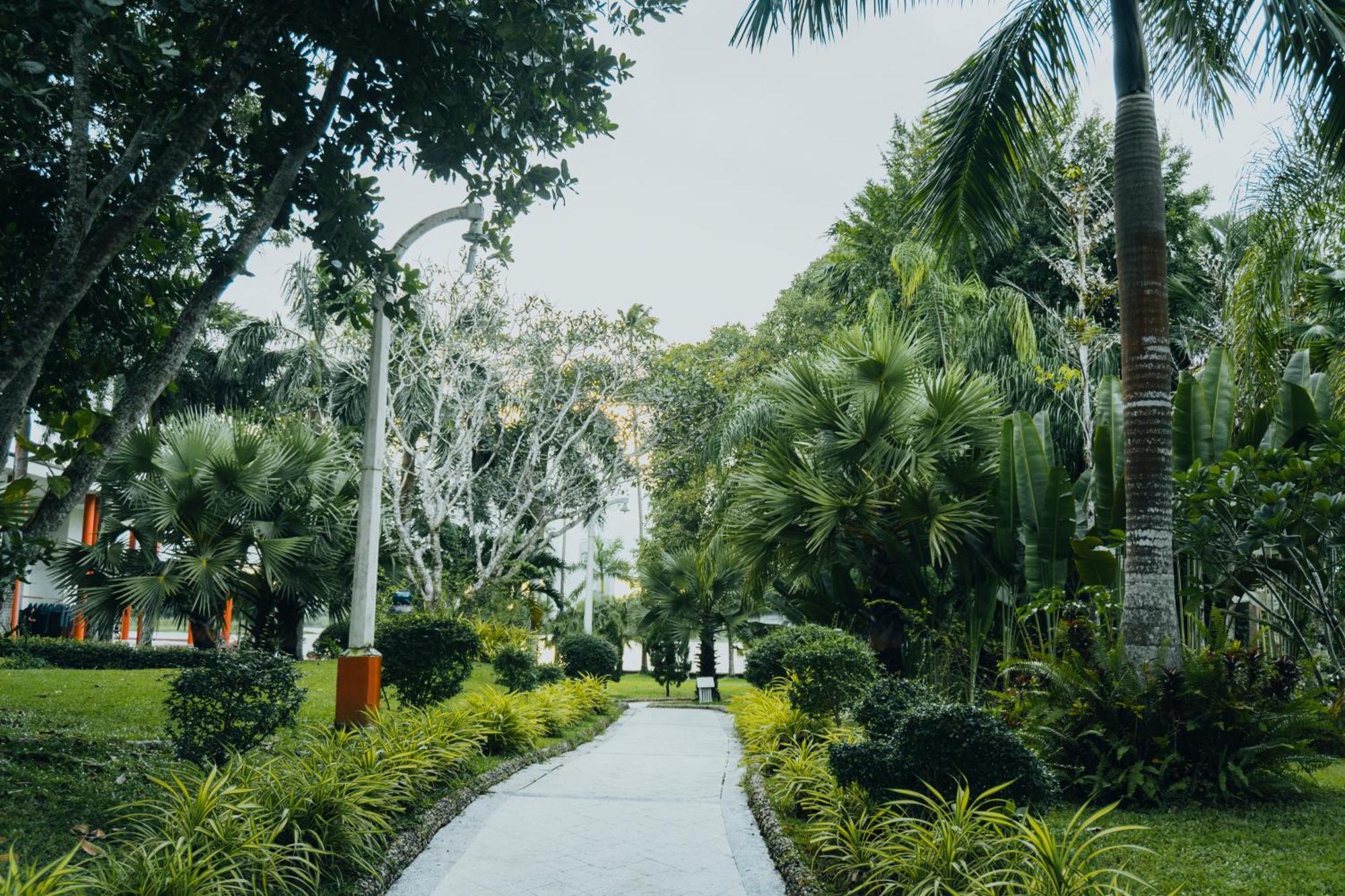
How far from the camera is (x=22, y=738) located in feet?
26.6

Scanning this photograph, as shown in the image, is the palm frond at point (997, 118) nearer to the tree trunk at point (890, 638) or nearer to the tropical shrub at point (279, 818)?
the tree trunk at point (890, 638)

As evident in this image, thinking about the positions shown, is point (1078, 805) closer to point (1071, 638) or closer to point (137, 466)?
point (1071, 638)

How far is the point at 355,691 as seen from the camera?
8773 millimetres

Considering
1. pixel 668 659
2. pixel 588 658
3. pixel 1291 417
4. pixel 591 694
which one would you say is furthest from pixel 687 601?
pixel 1291 417

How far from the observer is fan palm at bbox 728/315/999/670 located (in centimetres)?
1256

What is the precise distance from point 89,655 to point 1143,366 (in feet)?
59.5

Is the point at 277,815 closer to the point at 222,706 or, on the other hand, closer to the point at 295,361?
the point at 222,706

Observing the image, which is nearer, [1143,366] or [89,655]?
[1143,366]

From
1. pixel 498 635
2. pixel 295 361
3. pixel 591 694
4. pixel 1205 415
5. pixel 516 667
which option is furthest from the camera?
pixel 295 361

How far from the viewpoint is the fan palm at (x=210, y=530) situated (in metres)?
15.7

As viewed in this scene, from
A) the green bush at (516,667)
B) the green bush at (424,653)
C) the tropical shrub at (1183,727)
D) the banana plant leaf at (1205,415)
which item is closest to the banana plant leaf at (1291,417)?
the banana plant leaf at (1205,415)

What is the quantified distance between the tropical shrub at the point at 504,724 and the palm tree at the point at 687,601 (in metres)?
12.5

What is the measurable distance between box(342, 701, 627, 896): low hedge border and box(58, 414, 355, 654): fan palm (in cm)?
736

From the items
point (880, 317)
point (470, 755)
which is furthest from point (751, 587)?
point (470, 755)
